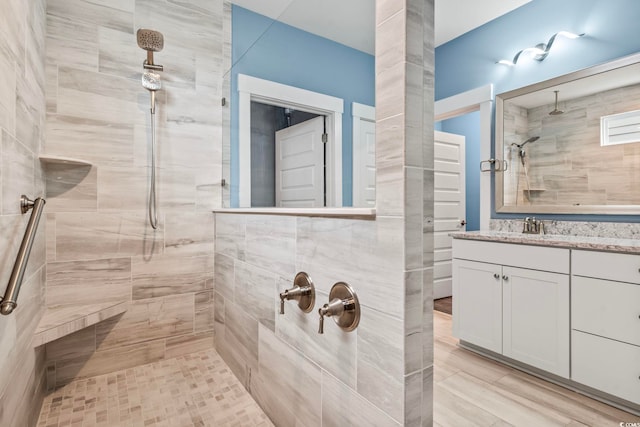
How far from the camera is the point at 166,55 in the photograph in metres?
2.10

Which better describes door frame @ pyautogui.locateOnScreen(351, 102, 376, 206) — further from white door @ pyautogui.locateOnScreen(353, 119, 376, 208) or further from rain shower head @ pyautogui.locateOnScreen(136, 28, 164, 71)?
rain shower head @ pyautogui.locateOnScreen(136, 28, 164, 71)

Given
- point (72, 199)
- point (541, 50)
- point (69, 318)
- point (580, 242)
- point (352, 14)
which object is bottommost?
point (69, 318)

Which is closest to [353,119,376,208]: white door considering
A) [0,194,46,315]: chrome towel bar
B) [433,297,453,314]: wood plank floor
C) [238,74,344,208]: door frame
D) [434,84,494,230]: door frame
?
[238,74,344,208]: door frame

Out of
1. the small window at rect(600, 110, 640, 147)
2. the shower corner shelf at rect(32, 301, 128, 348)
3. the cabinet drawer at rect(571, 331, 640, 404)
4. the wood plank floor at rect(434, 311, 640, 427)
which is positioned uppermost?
the small window at rect(600, 110, 640, 147)

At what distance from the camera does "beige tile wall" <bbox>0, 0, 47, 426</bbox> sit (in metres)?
1.05

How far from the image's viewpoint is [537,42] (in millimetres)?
2490

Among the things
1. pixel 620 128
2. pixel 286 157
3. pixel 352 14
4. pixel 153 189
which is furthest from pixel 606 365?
pixel 153 189

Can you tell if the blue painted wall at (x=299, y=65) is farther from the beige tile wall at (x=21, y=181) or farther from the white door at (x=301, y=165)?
the beige tile wall at (x=21, y=181)

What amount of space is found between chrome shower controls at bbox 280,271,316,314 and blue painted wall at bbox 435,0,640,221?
2.14 m

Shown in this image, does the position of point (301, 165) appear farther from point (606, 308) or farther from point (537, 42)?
point (537, 42)

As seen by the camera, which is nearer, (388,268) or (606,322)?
(388,268)

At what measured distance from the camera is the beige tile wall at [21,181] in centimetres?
105

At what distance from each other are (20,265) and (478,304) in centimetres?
249

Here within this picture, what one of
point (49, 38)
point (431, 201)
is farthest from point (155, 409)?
point (49, 38)
